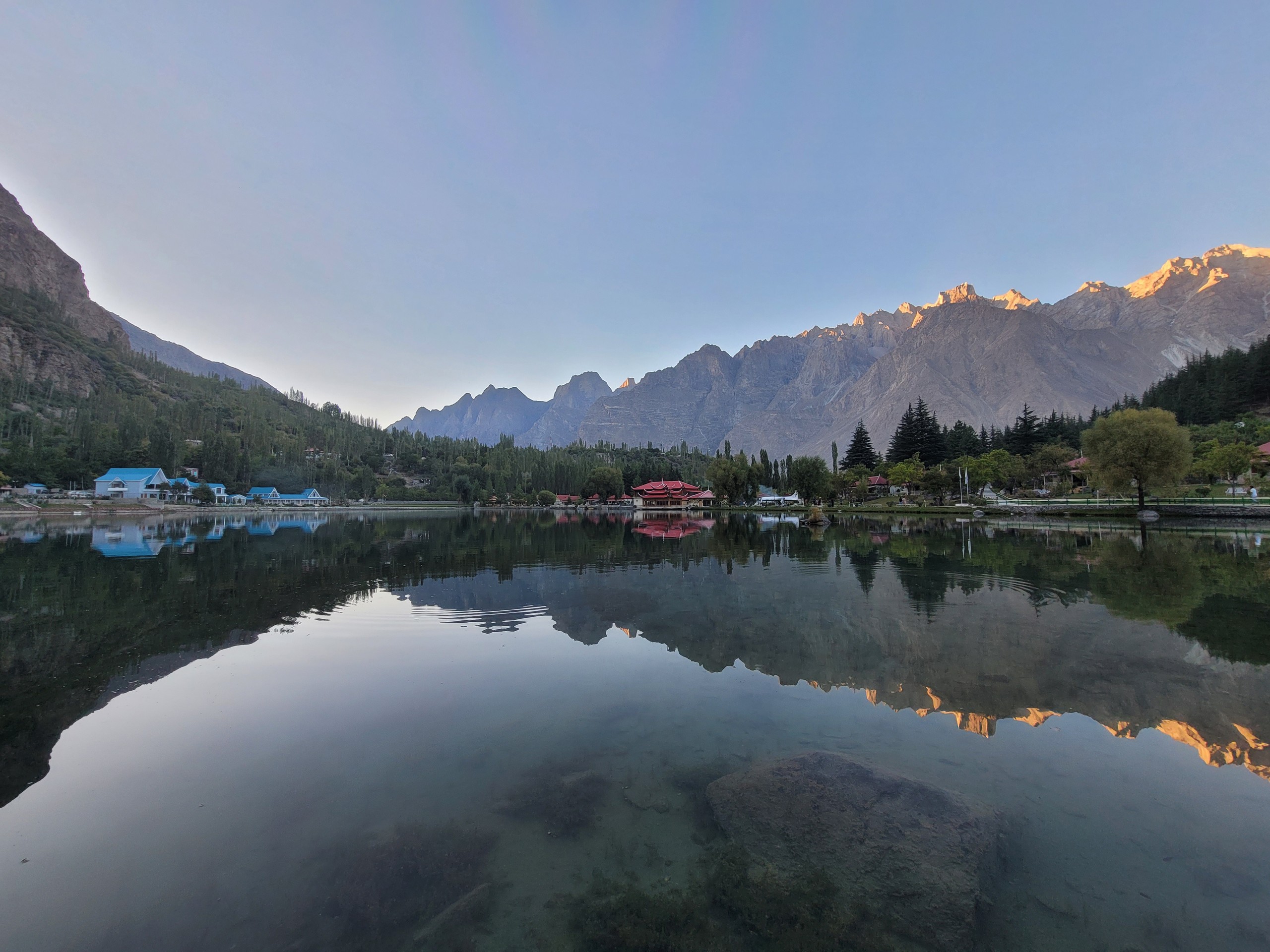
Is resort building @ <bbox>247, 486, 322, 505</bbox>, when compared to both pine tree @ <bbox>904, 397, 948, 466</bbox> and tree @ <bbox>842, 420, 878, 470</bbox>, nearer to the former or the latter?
tree @ <bbox>842, 420, 878, 470</bbox>

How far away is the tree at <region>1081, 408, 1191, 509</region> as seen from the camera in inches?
1731

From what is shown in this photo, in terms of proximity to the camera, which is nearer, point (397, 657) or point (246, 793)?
point (246, 793)

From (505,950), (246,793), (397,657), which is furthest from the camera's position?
(397,657)

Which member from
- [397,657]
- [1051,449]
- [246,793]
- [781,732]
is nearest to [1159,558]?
[781,732]

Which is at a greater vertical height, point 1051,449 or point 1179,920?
point 1051,449

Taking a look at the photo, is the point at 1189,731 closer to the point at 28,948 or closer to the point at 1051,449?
the point at 28,948

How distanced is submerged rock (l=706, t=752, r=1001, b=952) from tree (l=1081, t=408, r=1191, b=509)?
180 feet

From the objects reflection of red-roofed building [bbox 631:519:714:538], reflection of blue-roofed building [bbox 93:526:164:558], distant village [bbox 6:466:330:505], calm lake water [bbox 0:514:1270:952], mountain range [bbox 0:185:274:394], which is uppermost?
mountain range [bbox 0:185:274:394]

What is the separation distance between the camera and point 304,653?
1201 centimetres

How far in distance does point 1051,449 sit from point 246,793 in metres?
93.2

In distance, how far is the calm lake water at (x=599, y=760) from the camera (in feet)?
14.3

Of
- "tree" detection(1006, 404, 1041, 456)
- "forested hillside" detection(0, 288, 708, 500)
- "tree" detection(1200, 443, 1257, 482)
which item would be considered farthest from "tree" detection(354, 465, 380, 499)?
"tree" detection(1200, 443, 1257, 482)

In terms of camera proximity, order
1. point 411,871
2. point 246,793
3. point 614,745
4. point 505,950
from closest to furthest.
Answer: point 505,950 → point 411,871 → point 246,793 → point 614,745

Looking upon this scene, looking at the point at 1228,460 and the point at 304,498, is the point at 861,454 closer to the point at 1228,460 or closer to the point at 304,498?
the point at 1228,460
